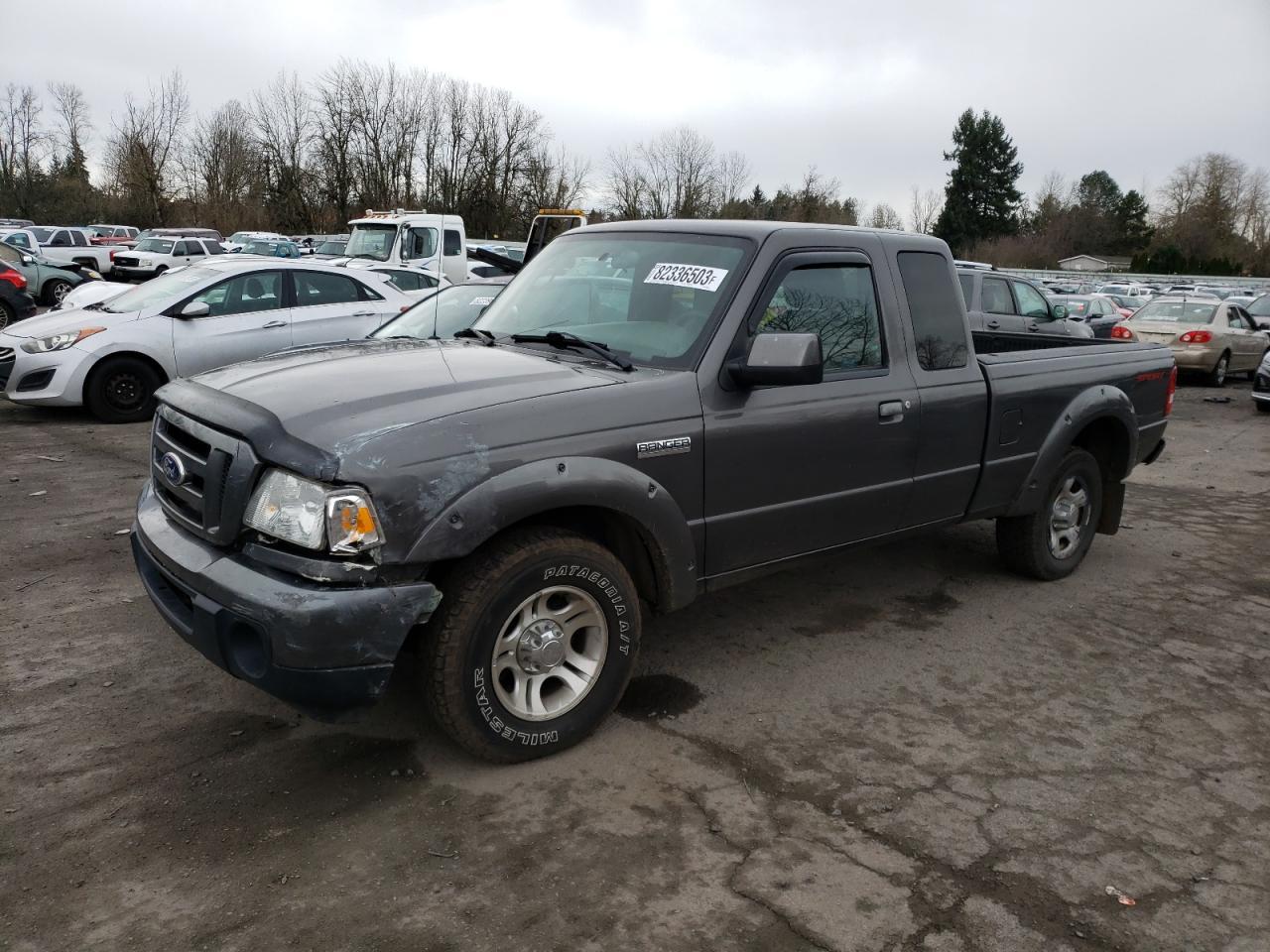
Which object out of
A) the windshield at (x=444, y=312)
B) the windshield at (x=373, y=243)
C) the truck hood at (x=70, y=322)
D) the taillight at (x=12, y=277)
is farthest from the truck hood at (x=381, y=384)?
the windshield at (x=373, y=243)

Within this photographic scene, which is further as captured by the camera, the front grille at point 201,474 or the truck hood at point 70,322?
the truck hood at point 70,322

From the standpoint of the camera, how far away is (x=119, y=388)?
383 inches

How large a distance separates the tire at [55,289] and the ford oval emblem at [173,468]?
21.4m

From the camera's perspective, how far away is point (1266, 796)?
3.43 meters

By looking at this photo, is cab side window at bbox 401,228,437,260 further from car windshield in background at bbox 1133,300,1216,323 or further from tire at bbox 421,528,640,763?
tire at bbox 421,528,640,763

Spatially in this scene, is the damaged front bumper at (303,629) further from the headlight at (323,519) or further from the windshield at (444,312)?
the windshield at (444,312)

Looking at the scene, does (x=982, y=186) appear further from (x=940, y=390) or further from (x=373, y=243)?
(x=940, y=390)

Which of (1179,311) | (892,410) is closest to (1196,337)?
(1179,311)

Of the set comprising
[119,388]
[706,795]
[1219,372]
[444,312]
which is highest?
[444,312]

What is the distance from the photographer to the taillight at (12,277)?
15.5 meters

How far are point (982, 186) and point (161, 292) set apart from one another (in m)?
81.7

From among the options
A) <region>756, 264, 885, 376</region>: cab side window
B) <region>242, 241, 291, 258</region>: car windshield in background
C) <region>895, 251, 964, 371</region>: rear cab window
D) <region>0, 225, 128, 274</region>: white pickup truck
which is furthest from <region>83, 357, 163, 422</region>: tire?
<region>0, 225, 128, 274</region>: white pickup truck

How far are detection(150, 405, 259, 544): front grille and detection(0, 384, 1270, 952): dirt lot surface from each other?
0.89 meters

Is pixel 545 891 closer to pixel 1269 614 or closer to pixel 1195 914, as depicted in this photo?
pixel 1195 914
